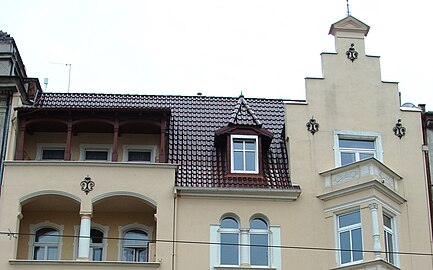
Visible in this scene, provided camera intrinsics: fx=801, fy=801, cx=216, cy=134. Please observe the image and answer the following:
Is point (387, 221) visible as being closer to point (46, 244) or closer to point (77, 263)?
point (77, 263)

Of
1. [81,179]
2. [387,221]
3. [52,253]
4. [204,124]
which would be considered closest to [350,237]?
[387,221]

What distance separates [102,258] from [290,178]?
7.99m

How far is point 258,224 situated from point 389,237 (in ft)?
16.4

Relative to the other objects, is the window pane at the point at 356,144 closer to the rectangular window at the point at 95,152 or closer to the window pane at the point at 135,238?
the window pane at the point at 135,238

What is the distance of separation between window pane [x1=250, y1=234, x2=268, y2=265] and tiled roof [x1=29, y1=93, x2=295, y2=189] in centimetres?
199

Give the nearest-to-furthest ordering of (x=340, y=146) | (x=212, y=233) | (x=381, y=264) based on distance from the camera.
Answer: (x=381, y=264) → (x=212, y=233) → (x=340, y=146)

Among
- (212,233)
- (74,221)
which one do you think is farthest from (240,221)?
(74,221)

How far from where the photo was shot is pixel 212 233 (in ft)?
99.8

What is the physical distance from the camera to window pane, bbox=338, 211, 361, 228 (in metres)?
30.2

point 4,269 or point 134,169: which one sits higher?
point 134,169

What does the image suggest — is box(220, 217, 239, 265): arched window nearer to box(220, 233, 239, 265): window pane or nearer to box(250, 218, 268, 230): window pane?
box(220, 233, 239, 265): window pane

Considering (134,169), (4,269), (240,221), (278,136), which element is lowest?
(4,269)

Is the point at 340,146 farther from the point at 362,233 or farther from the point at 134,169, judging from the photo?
the point at 134,169

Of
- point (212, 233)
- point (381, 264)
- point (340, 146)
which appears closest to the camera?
point (381, 264)
